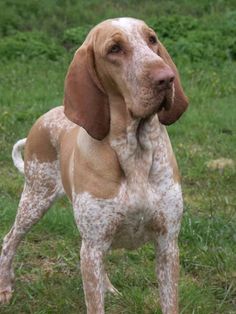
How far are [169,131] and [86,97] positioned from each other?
13.8ft

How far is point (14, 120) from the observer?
8305 millimetres

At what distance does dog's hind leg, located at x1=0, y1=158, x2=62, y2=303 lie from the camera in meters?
4.91

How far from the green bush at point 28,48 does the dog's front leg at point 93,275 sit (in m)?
7.14

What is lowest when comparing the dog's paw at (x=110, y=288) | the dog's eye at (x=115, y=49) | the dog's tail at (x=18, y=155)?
the dog's paw at (x=110, y=288)

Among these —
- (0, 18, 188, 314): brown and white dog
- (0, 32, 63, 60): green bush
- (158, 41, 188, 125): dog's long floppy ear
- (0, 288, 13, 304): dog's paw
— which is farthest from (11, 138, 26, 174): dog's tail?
(0, 32, 63, 60): green bush

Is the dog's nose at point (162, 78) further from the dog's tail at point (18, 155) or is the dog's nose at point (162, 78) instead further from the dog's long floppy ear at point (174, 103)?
the dog's tail at point (18, 155)

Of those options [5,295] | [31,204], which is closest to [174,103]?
[31,204]

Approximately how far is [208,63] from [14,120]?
319cm

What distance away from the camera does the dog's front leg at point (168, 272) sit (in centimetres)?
411

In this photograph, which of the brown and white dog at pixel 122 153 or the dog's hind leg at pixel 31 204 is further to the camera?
the dog's hind leg at pixel 31 204

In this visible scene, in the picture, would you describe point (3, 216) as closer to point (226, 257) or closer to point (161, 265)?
point (226, 257)

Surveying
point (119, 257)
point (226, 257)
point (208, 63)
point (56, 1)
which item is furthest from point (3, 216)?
point (56, 1)

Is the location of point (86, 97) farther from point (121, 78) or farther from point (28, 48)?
point (28, 48)

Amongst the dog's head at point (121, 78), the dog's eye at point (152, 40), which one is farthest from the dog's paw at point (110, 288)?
the dog's eye at point (152, 40)
